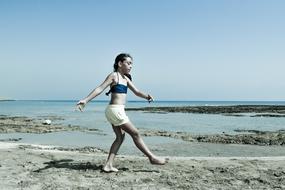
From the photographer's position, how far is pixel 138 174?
20.1 feet

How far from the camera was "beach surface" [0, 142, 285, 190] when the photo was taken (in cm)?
554

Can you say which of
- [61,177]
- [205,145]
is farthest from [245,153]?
[61,177]

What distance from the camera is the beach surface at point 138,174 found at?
5539 mm

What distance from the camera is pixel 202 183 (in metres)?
5.68

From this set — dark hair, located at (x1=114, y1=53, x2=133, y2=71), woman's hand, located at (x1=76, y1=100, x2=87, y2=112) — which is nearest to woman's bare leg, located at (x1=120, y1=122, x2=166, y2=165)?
woman's hand, located at (x1=76, y1=100, x2=87, y2=112)

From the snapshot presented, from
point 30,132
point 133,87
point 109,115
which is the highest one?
point 133,87

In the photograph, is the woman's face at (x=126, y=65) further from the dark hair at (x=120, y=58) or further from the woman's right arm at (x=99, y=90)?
the woman's right arm at (x=99, y=90)

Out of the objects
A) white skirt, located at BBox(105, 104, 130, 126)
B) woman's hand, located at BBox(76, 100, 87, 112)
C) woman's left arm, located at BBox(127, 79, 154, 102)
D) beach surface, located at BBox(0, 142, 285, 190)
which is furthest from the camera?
woman's left arm, located at BBox(127, 79, 154, 102)

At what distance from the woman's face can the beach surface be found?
1.73 meters

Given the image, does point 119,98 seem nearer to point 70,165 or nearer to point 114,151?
point 114,151

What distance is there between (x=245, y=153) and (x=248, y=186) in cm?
785

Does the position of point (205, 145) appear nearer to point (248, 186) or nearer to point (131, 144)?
point (131, 144)

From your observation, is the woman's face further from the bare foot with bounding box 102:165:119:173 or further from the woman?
the bare foot with bounding box 102:165:119:173

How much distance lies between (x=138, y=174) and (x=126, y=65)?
6.06 feet
